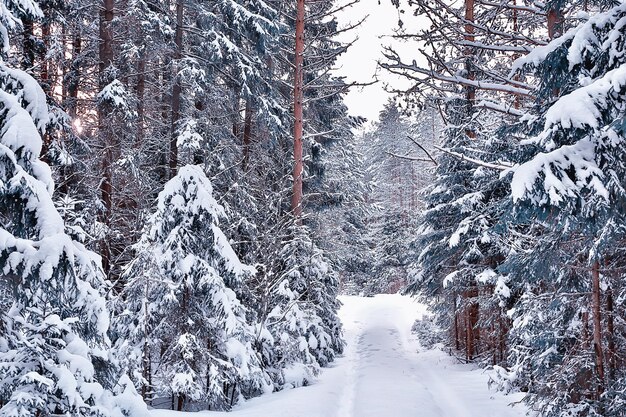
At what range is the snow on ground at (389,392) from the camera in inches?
378

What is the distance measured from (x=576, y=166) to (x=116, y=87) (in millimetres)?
10540

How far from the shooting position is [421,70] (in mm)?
6441

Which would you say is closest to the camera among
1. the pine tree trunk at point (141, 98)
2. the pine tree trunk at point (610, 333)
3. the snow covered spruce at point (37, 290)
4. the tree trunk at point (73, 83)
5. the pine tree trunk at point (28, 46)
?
the snow covered spruce at point (37, 290)

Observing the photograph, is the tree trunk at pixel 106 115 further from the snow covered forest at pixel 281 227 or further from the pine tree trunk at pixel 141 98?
the pine tree trunk at pixel 141 98

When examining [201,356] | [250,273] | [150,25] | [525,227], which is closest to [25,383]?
[201,356]

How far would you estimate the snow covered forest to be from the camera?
469 cm

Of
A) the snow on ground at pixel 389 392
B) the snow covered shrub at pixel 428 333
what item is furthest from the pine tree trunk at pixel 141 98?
the snow covered shrub at pixel 428 333

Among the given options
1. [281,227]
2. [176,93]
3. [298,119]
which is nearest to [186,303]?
[281,227]

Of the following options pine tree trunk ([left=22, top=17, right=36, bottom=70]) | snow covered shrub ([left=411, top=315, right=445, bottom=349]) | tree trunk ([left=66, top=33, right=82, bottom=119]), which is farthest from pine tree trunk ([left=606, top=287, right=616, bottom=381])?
snow covered shrub ([left=411, top=315, right=445, bottom=349])

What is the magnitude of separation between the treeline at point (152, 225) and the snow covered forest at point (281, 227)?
4 centimetres

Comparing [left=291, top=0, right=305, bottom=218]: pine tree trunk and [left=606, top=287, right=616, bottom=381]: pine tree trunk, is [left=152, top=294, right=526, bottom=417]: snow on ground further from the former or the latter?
[left=291, top=0, right=305, bottom=218]: pine tree trunk

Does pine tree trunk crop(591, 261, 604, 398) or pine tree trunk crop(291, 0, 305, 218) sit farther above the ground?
pine tree trunk crop(291, 0, 305, 218)

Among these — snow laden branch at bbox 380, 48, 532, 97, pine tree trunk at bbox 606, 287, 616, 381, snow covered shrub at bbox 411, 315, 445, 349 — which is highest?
snow laden branch at bbox 380, 48, 532, 97

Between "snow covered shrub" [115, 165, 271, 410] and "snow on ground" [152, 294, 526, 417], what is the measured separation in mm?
1066
